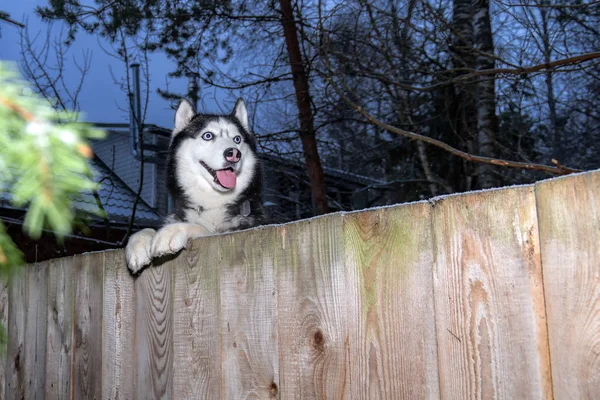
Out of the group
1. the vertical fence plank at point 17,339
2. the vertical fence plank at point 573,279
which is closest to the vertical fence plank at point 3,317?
the vertical fence plank at point 17,339

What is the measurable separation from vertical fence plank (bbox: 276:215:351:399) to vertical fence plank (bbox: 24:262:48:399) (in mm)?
2050

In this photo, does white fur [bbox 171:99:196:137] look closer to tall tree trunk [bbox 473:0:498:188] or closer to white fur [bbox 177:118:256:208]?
→ white fur [bbox 177:118:256:208]

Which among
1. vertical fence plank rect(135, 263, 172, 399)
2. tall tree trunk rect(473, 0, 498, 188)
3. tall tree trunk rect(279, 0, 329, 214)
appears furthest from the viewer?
tall tree trunk rect(473, 0, 498, 188)

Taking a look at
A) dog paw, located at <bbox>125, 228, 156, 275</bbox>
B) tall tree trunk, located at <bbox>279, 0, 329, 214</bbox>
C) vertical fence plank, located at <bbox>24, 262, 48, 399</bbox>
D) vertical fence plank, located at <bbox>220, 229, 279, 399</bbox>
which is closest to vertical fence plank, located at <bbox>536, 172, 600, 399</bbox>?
vertical fence plank, located at <bbox>220, 229, 279, 399</bbox>

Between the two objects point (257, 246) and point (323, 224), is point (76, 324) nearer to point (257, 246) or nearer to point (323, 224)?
point (257, 246)

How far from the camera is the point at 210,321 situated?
220 centimetres

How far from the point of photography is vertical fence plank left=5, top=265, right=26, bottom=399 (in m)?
3.43

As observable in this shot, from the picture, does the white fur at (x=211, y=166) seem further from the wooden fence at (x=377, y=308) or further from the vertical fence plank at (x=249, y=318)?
the vertical fence plank at (x=249, y=318)

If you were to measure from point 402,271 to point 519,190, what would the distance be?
1.39 feet

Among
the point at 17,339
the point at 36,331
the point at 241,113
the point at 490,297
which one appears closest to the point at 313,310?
the point at 490,297

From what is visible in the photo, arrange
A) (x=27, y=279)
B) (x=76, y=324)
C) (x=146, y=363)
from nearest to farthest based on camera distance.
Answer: (x=146, y=363)
(x=76, y=324)
(x=27, y=279)

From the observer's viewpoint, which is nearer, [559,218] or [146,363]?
[559,218]

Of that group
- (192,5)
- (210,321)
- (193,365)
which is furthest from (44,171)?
(192,5)

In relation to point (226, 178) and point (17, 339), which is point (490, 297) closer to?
point (226, 178)
